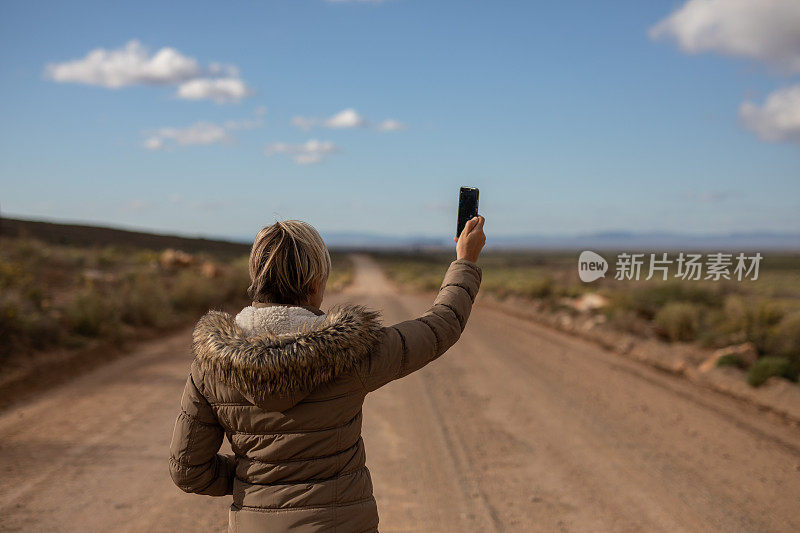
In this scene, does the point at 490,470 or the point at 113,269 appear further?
the point at 113,269

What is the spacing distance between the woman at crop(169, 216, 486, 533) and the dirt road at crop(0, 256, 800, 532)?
275 centimetres

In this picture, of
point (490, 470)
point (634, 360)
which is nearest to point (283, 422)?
point (490, 470)

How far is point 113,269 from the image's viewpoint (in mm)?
22391

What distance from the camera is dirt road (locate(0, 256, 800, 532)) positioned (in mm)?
4750

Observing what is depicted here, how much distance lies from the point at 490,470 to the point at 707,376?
20.8 feet

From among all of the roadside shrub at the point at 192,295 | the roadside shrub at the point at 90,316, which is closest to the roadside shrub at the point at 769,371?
the roadside shrub at the point at 90,316

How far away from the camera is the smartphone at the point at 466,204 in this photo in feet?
7.68

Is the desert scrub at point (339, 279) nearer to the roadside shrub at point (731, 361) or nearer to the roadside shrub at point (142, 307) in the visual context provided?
the roadside shrub at point (142, 307)

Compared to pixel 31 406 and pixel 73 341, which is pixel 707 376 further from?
pixel 73 341

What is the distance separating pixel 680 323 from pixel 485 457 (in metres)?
10.2

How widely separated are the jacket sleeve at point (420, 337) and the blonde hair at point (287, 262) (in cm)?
29

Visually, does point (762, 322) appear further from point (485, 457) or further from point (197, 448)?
point (197, 448)

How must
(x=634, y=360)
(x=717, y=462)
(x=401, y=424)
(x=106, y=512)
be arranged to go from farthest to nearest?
(x=634, y=360) → (x=401, y=424) → (x=717, y=462) → (x=106, y=512)

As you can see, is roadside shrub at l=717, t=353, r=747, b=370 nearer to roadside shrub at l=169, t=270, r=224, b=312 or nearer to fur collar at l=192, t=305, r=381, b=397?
fur collar at l=192, t=305, r=381, b=397
